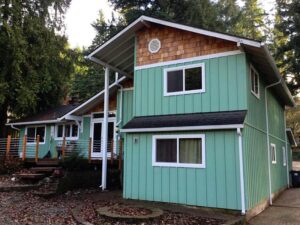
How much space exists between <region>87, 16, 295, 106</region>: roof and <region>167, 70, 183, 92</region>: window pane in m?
1.44

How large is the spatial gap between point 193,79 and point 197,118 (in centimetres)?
141

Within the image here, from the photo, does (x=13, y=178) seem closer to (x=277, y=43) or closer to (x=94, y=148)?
(x=94, y=148)

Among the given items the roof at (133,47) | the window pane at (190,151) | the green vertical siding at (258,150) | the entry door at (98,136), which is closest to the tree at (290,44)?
the roof at (133,47)

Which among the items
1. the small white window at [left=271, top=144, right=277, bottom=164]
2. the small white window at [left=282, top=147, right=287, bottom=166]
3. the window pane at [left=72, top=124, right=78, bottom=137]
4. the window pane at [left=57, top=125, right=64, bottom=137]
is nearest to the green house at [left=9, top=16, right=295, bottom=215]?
the small white window at [left=271, top=144, right=277, bottom=164]

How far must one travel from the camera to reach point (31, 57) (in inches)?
790

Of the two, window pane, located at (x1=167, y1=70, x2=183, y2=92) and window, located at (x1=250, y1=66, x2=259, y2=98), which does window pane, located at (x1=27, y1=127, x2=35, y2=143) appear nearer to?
window pane, located at (x1=167, y1=70, x2=183, y2=92)

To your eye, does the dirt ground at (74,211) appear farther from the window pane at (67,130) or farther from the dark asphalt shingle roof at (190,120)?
the window pane at (67,130)

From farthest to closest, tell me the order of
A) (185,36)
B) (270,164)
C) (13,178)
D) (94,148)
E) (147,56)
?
(94,148) < (13,178) < (270,164) < (147,56) < (185,36)

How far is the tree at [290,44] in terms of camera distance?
70.7ft

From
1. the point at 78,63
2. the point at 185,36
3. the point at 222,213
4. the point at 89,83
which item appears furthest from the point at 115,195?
the point at 89,83

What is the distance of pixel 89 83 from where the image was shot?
29812mm

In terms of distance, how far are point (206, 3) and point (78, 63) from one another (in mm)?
11195

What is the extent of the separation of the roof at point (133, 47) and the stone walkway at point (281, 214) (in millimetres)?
4599

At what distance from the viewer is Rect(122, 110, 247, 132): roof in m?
8.31
